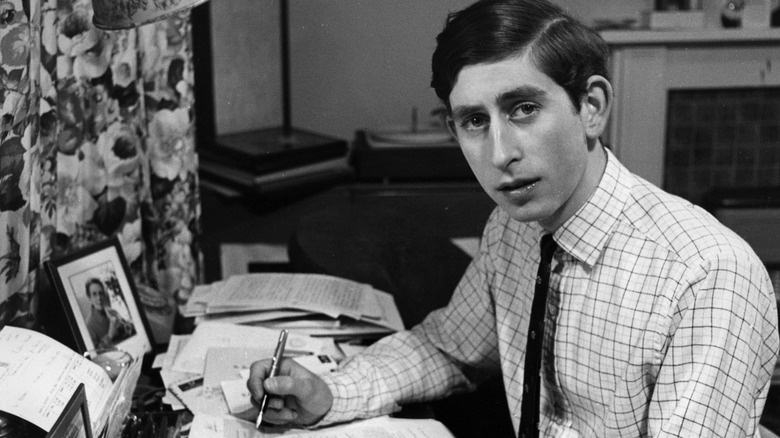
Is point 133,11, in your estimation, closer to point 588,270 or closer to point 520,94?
point 520,94

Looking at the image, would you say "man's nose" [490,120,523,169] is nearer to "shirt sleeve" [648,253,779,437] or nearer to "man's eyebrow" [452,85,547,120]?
"man's eyebrow" [452,85,547,120]

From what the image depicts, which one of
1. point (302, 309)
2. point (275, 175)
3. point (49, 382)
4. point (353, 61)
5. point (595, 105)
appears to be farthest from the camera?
point (353, 61)

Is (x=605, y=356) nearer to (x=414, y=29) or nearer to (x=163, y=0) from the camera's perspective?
(x=163, y=0)

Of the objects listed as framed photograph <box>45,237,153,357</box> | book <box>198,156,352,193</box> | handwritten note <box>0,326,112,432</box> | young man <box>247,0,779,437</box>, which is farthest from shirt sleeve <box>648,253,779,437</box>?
book <box>198,156,352,193</box>

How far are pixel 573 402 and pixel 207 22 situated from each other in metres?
1.94

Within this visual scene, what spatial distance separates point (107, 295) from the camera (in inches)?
50.6

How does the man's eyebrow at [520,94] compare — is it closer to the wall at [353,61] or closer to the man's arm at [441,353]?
the man's arm at [441,353]

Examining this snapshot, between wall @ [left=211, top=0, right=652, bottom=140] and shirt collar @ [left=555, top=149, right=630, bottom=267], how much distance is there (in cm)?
222

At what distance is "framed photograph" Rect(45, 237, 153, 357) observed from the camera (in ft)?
3.96

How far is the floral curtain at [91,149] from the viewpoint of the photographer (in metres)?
1.13

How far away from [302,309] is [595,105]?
0.58m

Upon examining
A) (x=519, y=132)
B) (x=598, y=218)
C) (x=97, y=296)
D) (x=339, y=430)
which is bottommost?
(x=339, y=430)

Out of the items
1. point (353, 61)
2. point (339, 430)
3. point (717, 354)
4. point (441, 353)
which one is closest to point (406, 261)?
point (441, 353)

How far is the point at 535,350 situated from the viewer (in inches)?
41.8
